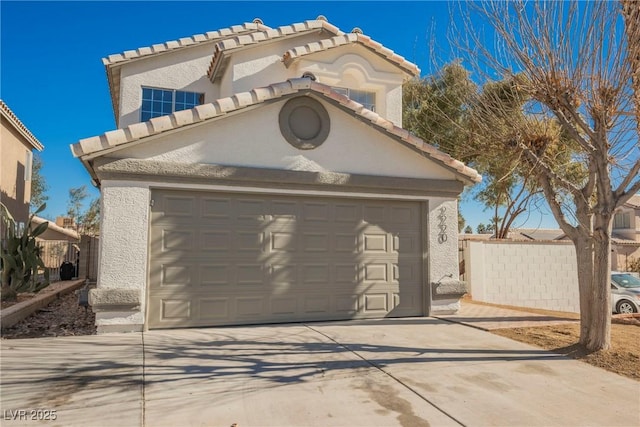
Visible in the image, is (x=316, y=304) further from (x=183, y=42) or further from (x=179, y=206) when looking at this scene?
(x=183, y=42)

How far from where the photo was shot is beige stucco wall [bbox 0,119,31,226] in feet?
50.2

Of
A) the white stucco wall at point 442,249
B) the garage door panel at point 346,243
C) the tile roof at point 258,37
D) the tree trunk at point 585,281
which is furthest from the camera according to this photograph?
the tile roof at point 258,37

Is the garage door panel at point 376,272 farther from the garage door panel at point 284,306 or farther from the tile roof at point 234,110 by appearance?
the tile roof at point 234,110

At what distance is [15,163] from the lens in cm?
1666

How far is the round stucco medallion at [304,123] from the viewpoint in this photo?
29.6 ft

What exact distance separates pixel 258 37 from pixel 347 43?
94.2 inches

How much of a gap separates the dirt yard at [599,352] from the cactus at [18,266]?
10.7m

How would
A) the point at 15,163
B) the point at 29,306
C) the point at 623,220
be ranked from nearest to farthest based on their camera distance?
the point at 29,306
the point at 15,163
the point at 623,220

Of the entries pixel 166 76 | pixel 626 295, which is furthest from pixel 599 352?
pixel 166 76

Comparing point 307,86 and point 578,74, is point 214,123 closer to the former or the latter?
point 307,86

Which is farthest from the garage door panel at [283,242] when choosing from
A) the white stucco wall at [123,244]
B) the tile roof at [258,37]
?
the tile roof at [258,37]

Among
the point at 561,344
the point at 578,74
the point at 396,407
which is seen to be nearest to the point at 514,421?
the point at 396,407

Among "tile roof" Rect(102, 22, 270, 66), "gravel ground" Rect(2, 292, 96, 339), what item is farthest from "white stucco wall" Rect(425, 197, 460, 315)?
"tile roof" Rect(102, 22, 270, 66)

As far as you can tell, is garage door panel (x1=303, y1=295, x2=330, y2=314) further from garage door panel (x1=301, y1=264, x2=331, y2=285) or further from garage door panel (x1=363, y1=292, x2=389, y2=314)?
garage door panel (x1=363, y1=292, x2=389, y2=314)
